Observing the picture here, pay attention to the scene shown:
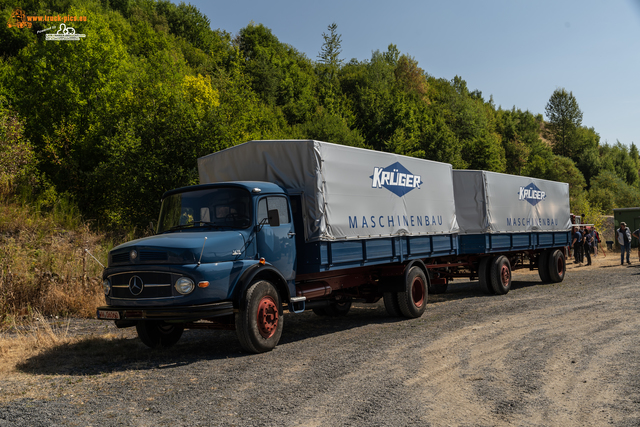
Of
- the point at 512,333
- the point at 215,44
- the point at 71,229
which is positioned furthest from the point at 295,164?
the point at 215,44

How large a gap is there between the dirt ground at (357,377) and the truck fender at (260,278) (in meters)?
0.86

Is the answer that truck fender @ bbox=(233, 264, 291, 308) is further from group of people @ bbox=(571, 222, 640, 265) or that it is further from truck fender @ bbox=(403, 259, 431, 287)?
group of people @ bbox=(571, 222, 640, 265)

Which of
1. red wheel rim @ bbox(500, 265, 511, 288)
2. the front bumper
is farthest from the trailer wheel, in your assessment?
the front bumper

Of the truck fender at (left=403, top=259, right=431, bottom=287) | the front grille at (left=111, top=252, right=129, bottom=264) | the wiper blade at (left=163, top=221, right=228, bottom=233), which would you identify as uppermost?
the wiper blade at (left=163, top=221, right=228, bottom=233)

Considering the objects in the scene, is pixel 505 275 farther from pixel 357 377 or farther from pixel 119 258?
pixel 119 258

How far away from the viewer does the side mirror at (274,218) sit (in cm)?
768

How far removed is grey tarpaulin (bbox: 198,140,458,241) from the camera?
27.6ft

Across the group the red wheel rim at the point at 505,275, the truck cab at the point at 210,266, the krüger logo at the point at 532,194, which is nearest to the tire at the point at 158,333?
the truck cab at the point at 210,266

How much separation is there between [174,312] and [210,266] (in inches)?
29.9

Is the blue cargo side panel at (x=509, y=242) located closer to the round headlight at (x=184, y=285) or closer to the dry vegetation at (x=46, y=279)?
the round headlight at (x=184, y=285)

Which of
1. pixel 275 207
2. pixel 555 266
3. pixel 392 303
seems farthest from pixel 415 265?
pixel 555 266

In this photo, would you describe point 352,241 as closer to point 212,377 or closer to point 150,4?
point 212,377

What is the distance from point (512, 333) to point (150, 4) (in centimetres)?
8253

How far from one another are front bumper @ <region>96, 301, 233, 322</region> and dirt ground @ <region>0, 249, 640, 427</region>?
2.24 ft
